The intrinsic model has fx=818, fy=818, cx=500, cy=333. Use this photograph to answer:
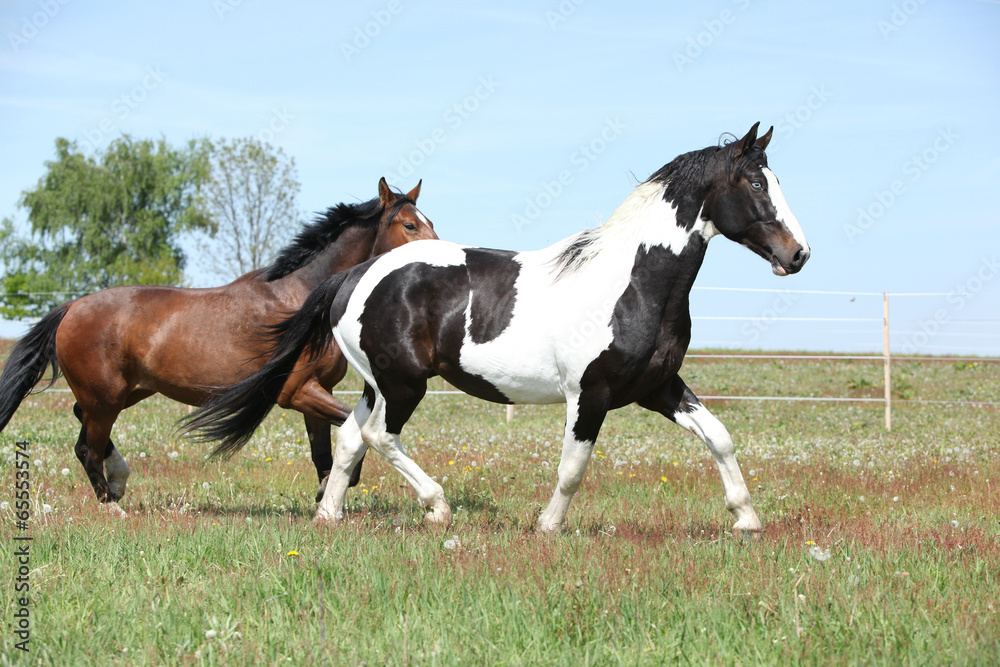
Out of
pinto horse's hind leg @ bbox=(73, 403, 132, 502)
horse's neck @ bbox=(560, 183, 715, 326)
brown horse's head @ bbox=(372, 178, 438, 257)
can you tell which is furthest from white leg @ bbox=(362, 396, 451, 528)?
pinto horse's hind leg @ bbox=(73, 403, 132, 502)

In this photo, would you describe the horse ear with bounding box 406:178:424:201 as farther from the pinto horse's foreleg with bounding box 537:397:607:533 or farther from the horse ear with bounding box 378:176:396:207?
the pinto horse's foreleg with bounding box 537:397:607:533

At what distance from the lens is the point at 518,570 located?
3.89m

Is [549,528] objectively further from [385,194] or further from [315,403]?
[385,194]

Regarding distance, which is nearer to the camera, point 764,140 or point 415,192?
point 764,140

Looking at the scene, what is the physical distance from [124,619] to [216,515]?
2.78m

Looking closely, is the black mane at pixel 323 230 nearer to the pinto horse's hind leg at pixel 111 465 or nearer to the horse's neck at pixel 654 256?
the pinto horse's hind leg at pixel 111 465

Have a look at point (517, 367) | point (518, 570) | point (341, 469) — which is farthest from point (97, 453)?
point (518, 570)

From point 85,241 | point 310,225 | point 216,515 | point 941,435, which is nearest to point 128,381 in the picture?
point 216,515

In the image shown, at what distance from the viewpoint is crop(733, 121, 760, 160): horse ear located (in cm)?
475

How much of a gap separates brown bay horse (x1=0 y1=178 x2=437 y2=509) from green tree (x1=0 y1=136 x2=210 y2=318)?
42663 millimetres

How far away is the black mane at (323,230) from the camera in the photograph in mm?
6805

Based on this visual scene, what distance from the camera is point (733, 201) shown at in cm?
480

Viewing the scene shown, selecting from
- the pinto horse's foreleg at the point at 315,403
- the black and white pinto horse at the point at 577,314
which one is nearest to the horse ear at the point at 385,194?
the black and white pinto horse at the point at 577,314

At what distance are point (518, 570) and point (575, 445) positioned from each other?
1255 millimetres
